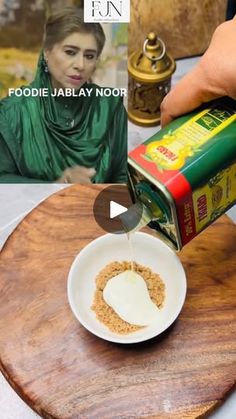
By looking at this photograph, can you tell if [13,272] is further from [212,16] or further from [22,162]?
[212,16]

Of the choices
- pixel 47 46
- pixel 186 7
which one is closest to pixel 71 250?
pixel 47 46

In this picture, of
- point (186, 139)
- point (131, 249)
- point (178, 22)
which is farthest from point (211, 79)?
point (178, 22)

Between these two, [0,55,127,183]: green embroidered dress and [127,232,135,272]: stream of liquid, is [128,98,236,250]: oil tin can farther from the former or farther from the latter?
[0,55,127,183]: green embroidered dress

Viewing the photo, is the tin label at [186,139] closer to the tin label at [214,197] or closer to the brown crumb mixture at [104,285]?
the tin label at [214,197]

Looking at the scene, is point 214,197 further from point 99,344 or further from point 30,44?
point 30,44

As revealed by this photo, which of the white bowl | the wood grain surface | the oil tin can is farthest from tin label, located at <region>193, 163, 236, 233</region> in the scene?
the wood grain surface

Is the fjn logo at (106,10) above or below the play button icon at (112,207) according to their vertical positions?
above

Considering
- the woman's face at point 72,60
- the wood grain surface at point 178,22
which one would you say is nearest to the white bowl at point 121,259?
the woman's face at point 72,60
